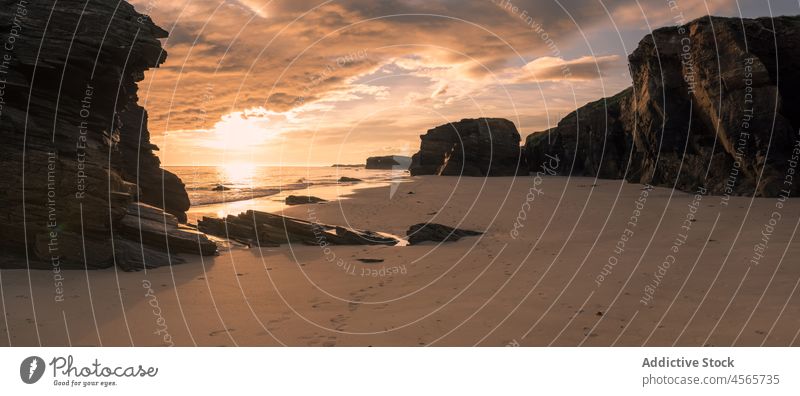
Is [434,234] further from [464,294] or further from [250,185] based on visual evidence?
[250,185]

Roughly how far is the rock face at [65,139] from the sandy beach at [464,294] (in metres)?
1.10

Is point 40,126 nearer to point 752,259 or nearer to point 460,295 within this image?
point 460,295

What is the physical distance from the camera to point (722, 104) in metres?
25.9

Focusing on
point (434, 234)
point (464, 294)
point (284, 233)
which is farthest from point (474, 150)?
point (464, 294)

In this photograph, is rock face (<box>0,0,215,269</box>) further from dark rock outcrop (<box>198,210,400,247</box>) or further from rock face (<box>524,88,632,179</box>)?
rock face (<box>524,88,632,179</box>)

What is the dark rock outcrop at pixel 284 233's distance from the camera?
18.6 m

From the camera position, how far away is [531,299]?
9.76 meters

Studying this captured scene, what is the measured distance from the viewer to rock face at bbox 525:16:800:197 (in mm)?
24656

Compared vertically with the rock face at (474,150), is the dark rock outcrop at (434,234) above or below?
below

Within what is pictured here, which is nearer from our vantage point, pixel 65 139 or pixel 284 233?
pixel 65 139

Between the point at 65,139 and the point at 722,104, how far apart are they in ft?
102

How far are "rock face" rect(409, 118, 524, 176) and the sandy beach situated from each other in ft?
191

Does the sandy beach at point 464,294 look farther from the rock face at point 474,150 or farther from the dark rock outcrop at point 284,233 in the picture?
the rock face at point 474,150

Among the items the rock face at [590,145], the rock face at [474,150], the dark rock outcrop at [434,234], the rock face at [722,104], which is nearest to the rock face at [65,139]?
the dark rock outcrop at [434,234]
